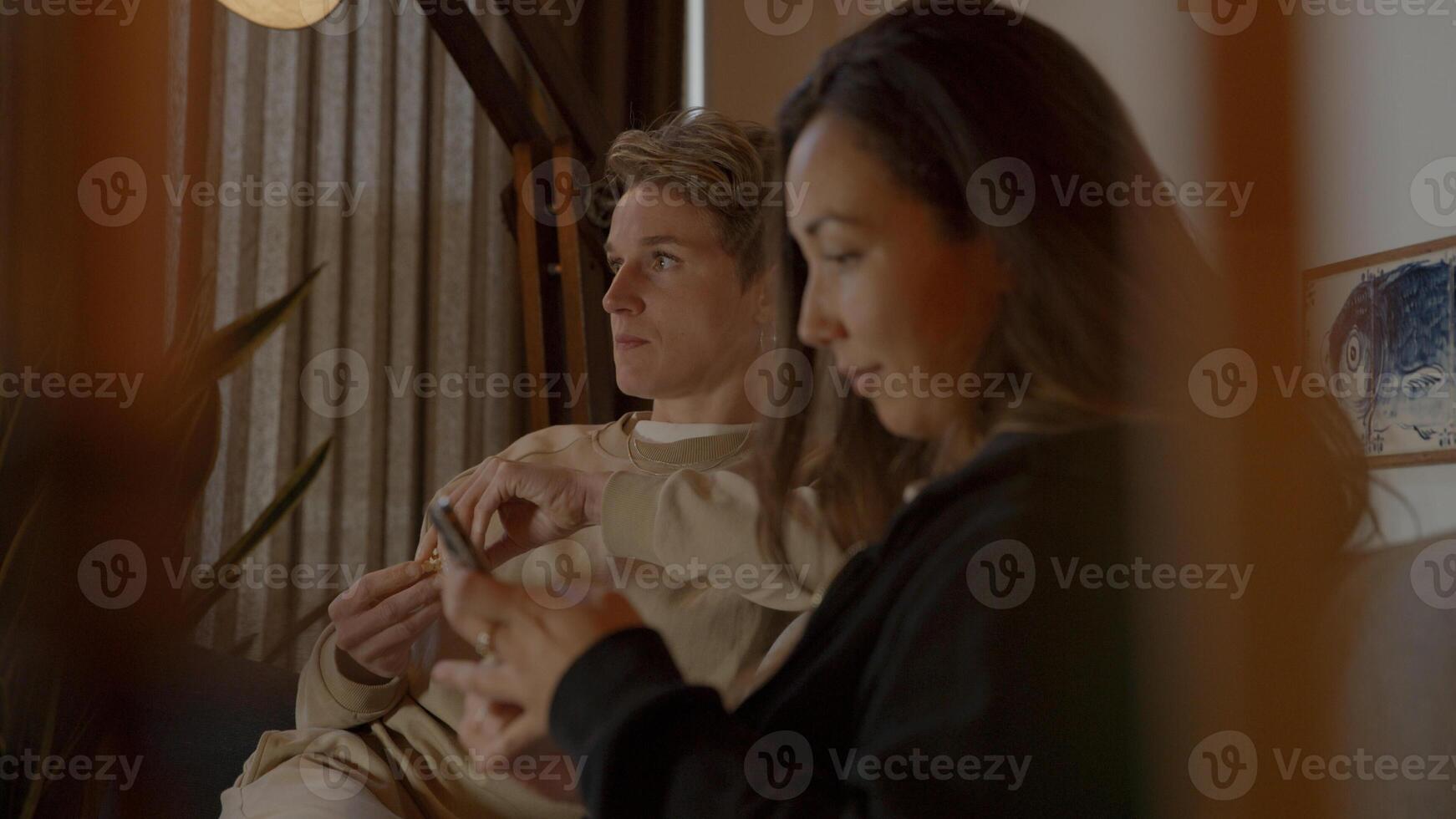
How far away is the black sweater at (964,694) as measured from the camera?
1.51ft

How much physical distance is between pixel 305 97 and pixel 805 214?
166cm

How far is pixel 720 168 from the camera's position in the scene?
1010 millimetres

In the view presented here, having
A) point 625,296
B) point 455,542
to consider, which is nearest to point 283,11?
point 625,296

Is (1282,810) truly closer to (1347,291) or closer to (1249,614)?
(1249,614)

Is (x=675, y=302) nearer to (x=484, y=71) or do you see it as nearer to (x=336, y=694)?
(x=336, y=694)

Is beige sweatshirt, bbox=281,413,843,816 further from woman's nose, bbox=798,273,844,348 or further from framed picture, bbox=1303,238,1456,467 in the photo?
framed picture, bbox=1303,238,1456,467

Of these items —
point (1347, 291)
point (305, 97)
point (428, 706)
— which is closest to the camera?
point (1347, 291)

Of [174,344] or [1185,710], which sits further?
[174,344]

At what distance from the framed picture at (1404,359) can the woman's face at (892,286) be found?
1.17 feet

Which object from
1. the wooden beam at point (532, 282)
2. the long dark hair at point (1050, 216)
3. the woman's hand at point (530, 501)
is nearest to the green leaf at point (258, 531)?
the wooden beam at point (532, 282)

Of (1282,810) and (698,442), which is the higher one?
(698,442)

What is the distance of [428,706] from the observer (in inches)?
38.2

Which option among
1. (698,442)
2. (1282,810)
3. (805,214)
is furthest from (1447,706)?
(698,442)

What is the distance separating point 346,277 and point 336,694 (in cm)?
116
